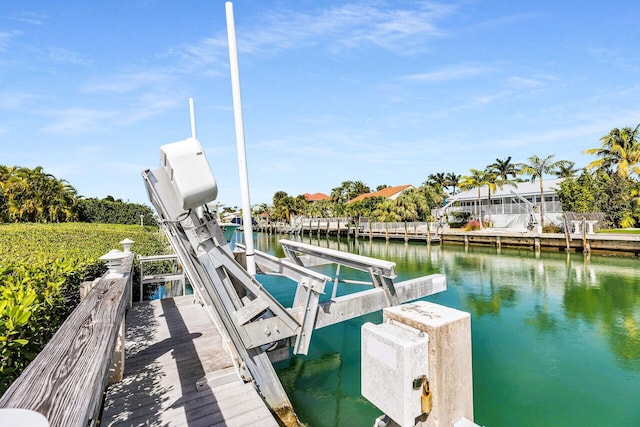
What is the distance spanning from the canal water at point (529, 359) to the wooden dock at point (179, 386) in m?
1.49

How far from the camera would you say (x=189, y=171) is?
224cm

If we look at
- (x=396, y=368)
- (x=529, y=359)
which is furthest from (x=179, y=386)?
(x=529, y=359)

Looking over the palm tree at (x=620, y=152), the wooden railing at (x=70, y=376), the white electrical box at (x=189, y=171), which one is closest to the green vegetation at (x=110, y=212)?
the white electrical box at (x=189, y=171)

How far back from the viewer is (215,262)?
116 inches

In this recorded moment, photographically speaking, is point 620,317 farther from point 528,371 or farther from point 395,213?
point 395,213

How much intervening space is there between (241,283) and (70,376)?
6.22 feet

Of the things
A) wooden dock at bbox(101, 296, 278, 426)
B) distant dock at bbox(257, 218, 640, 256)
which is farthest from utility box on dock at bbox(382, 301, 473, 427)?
distant dock at bbox(257, 218, 640, 256)

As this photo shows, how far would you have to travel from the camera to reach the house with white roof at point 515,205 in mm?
33062

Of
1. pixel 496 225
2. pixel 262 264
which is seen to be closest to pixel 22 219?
pixel 262 264

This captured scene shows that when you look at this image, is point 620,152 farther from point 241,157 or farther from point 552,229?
point 241,157

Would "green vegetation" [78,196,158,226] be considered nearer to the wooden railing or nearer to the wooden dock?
the wooden dock

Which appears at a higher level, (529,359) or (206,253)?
(206,253)

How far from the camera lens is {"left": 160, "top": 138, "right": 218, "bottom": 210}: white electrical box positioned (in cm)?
221

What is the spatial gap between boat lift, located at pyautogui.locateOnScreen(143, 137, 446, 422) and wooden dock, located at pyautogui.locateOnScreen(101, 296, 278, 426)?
0.31 metres
